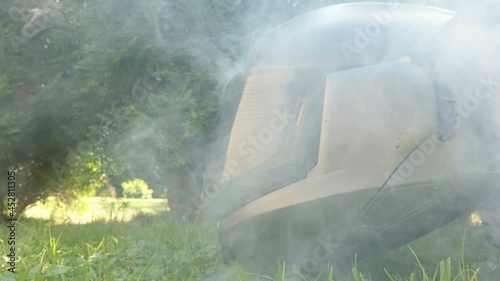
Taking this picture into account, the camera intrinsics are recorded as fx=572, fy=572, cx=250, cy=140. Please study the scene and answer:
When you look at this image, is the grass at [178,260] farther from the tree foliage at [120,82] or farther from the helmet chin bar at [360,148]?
the tree foliage at [120,82]

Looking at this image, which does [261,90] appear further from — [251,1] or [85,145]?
[85,145]

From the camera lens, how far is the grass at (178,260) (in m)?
2.15

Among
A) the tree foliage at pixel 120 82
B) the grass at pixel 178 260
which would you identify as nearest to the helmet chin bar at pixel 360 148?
the grass at pixel 178 260

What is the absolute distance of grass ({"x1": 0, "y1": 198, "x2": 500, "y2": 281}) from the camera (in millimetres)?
2148

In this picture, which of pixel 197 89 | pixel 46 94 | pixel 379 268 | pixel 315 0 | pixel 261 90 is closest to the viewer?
pixel 261 90

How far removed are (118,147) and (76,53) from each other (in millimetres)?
1364

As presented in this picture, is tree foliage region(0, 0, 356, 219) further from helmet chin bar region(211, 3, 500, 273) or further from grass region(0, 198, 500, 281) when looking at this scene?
helmet chin bar region(211, 3, 500, 273)

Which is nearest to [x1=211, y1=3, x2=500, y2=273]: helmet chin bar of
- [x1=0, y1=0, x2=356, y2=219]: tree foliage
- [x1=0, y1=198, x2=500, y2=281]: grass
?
[x1=0, y1=198, x2=500, y2=281]: grass

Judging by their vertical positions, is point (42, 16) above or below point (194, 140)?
above

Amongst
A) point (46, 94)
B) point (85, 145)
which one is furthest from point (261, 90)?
point (85, 145)

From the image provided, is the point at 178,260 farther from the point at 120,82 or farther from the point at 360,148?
the point at 120,82

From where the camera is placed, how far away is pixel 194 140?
21.1ft

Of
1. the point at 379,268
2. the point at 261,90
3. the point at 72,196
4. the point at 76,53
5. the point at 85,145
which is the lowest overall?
the point at 72,196

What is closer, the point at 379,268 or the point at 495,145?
the point at 495,145
